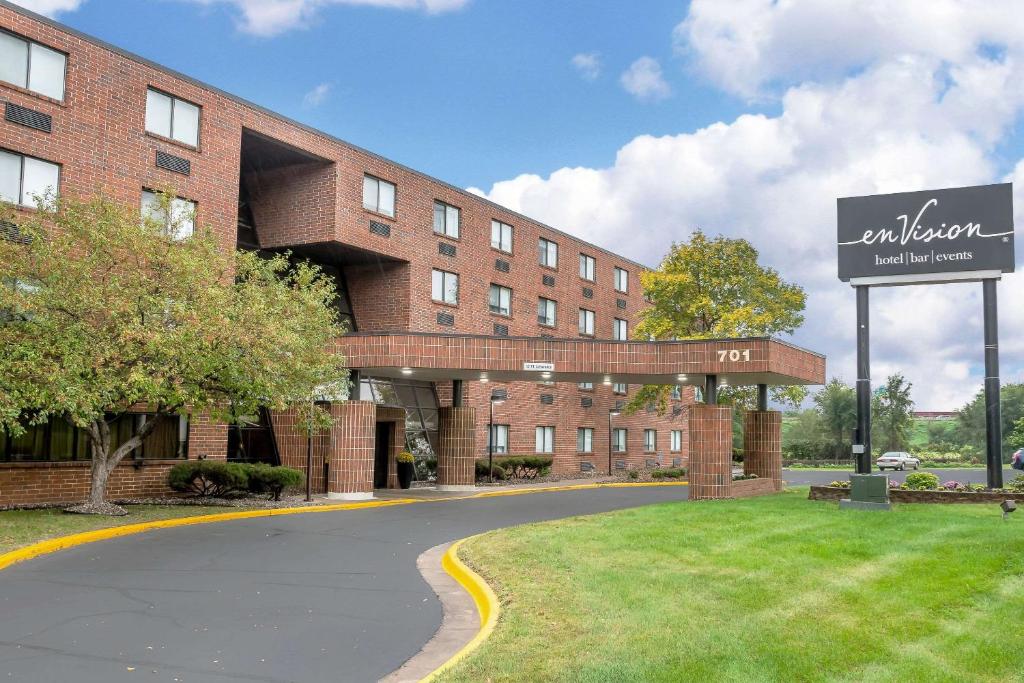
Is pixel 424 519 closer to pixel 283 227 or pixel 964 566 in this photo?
pixel 964 566

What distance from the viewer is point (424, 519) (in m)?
20.9

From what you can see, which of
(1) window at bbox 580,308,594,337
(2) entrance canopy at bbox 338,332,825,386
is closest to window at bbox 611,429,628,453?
(1) window at bbox 580,308,594,337

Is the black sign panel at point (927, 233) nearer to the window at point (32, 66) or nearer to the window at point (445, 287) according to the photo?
the window at point (445, 287)

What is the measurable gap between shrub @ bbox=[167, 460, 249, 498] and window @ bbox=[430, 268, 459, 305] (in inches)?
489

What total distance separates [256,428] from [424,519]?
11.2 m

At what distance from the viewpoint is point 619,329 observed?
50625mm

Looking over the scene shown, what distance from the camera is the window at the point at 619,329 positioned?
49875 millimetres

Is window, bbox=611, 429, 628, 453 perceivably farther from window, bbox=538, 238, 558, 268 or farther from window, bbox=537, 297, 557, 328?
window, bbox=538, 238, 558, 268

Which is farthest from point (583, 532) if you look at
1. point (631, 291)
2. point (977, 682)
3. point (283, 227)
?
point (631, 291)

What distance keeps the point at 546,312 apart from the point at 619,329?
7.79 m

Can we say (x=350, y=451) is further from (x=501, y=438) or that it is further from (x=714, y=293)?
(x=714, y=293)

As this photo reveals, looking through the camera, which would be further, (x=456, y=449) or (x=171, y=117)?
(x=456, y=449)

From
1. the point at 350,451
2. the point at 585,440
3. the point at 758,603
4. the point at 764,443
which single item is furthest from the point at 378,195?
the point at 758,603

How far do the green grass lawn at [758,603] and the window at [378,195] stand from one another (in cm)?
1883
